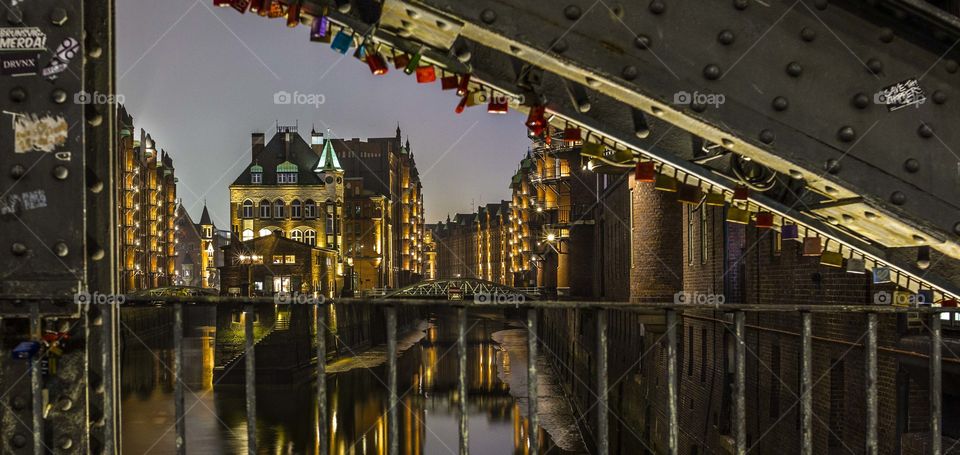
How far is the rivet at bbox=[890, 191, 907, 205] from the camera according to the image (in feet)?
15.4

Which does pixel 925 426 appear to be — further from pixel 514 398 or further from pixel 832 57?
pixel 514 398

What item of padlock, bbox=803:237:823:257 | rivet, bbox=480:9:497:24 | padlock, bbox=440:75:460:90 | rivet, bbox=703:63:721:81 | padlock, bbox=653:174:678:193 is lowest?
padlock, bbox=803:237:823:257

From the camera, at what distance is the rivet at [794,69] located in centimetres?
467

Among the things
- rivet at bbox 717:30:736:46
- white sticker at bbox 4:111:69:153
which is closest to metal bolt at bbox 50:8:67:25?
white sticker at bbox 4:111:69:153

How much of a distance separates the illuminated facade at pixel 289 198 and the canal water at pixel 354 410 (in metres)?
29.1

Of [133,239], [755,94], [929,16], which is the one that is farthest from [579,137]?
[133,239]

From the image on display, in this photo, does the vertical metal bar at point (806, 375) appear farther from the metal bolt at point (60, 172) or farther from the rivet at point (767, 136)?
the metal bolt at point (60, 172)

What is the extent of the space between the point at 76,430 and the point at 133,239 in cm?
9151

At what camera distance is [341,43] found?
5.26m

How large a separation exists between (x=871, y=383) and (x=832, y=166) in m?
1.68

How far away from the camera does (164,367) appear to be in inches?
2623

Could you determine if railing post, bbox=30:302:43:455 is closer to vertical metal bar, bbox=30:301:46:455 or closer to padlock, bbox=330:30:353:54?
vertical metal bar, bbox=30:301:46:455

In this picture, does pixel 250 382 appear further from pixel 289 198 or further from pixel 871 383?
pixel 289 198

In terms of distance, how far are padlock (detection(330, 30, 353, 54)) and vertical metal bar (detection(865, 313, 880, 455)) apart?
3474 millimetres
